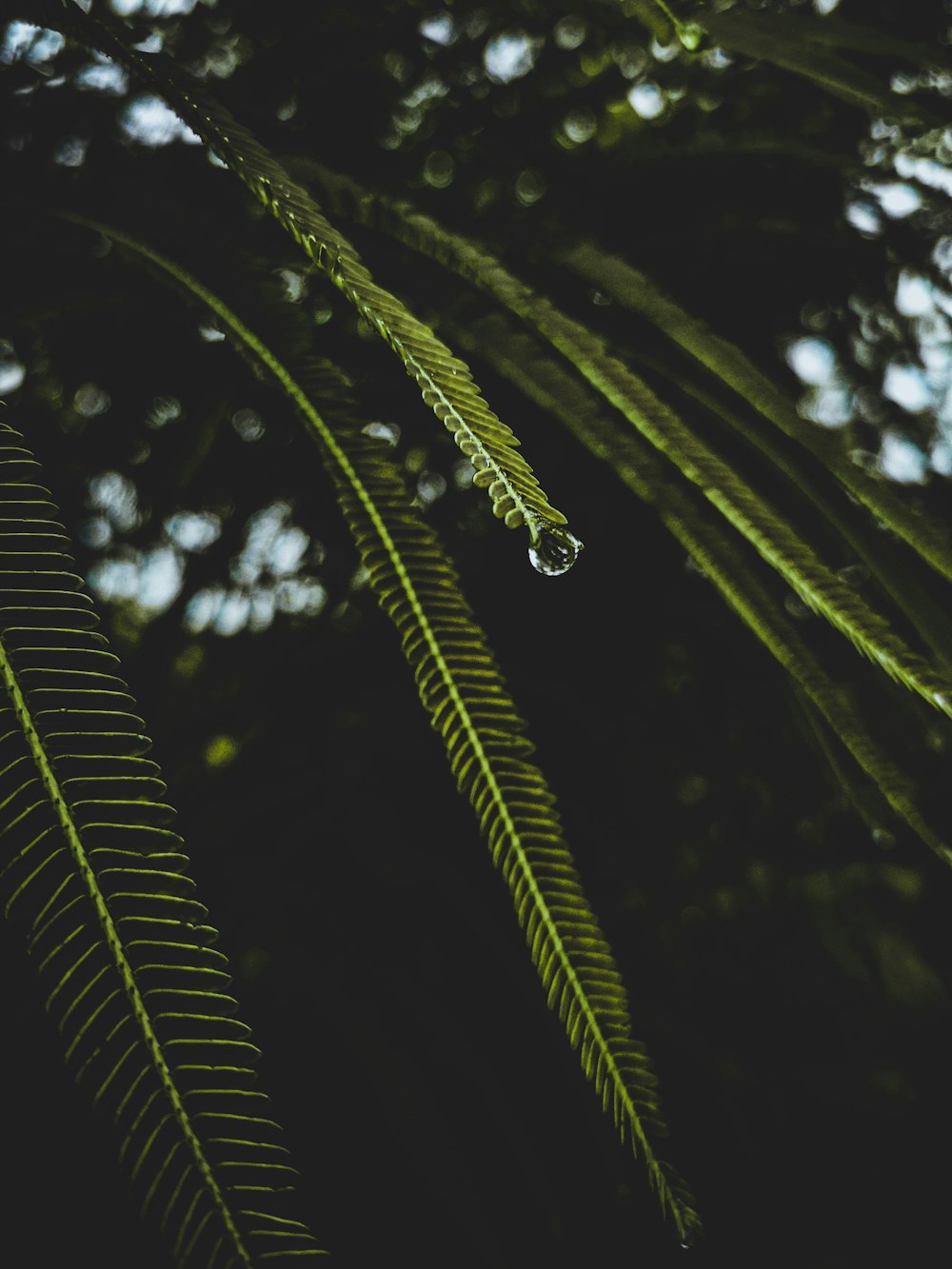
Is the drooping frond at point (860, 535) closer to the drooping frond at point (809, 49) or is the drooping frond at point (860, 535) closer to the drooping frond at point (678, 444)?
the drooping frond at point (678, 444)

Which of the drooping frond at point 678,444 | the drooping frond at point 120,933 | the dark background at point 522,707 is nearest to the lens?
the drooping frond at point 120,933

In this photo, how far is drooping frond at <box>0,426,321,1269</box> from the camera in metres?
0.20

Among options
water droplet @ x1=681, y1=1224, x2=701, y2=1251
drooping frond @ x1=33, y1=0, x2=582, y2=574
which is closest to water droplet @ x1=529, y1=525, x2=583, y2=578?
drooping frond @ x1=33, y1=0, x2=582, y2=574

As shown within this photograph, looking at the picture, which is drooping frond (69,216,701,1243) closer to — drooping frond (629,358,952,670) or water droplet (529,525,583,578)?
water droplet (529,525,583,578)

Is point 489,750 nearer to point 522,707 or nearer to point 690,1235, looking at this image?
point 690,1235

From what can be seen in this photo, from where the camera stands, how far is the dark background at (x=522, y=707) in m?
0.64

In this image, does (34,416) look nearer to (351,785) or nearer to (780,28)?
(351,785)

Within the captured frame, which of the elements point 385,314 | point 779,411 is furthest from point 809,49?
point 385,314

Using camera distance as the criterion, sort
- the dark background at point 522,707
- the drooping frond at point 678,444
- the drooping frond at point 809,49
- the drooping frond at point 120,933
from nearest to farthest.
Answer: the drooping frond at point 120,933
the drooping frond at point 678,444
the drooping frond at point 809,49
the dark background at point 522,707

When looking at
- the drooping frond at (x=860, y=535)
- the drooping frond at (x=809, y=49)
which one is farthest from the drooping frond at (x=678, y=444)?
the drooping frond at (x=809, y=49)

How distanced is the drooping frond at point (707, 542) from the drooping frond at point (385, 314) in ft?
0.44

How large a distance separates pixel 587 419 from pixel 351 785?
1.37ft

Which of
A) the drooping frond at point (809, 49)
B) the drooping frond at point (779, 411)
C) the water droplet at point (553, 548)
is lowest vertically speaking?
the water droplet at point (553, 548)

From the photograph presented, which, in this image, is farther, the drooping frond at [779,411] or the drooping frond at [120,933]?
the drooping frond at [779,411]
